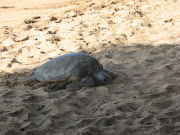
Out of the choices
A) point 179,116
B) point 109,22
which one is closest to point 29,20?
point 109,22

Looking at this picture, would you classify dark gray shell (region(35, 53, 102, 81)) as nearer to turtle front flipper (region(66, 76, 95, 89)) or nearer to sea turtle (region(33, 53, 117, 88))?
sea turtle (region(33, 53, 117, 88))

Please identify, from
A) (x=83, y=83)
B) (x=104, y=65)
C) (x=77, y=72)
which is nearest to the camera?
(x=83, y=83)

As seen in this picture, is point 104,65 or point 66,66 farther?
point 104,65

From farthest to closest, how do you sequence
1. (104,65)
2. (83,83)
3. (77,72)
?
(104,65) → (77,72) → (83,83)

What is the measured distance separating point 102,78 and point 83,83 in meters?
0.28

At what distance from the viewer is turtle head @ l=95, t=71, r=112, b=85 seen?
4.02m

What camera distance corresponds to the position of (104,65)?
189 inches

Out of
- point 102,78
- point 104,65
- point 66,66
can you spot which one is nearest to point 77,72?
point 66,66

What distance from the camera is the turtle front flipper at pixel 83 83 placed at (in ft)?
12.9

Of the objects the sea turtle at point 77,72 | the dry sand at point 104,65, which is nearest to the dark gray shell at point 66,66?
the sea turtle at point 77,72

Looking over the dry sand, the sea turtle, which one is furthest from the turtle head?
the dry sand

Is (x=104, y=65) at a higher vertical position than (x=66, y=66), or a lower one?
lower

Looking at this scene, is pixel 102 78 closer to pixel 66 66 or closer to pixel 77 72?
pixel 77 72

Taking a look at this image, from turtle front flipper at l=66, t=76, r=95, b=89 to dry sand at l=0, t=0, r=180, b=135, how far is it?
0.07m
